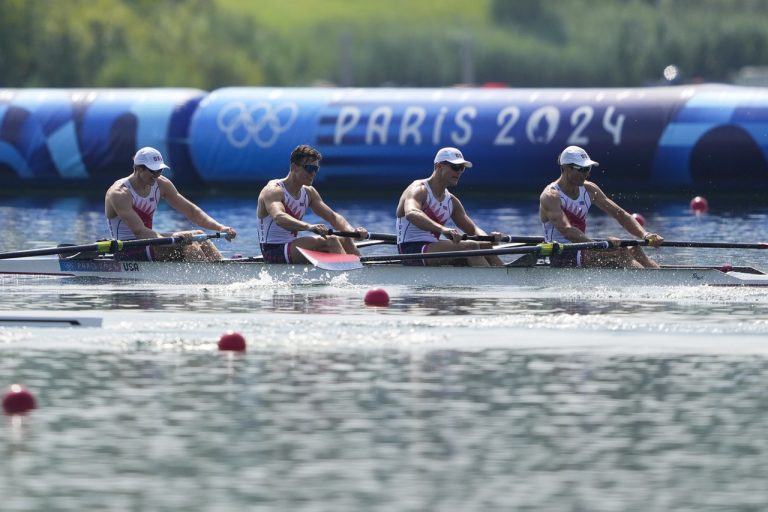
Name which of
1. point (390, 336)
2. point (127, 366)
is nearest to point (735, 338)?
point (390, 336)

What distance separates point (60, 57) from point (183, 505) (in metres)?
70.7

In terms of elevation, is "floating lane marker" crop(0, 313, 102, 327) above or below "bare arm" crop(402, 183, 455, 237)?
below

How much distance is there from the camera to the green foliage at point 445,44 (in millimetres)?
85750

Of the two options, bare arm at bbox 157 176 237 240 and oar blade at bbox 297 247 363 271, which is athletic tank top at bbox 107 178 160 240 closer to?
bare arm at bbox 157 176 237 240

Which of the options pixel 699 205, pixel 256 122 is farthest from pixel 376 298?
pixel 256 122

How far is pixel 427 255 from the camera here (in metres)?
20.2

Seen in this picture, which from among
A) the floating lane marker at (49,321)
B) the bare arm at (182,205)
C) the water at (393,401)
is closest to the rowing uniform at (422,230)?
the water at (393,401)

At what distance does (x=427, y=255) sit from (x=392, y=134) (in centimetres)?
1729

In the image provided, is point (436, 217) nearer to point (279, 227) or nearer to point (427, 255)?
point (427, 255)

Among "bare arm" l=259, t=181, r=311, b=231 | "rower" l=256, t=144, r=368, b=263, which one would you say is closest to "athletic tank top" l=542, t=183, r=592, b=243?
"rower" l=256, t=144, r=368, b=263

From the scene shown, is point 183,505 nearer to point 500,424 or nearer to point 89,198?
point 500,424

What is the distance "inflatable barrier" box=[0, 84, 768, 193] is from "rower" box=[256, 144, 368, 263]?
50.0ft

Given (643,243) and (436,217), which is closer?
(643,243)

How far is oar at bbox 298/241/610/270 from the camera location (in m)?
19.9
